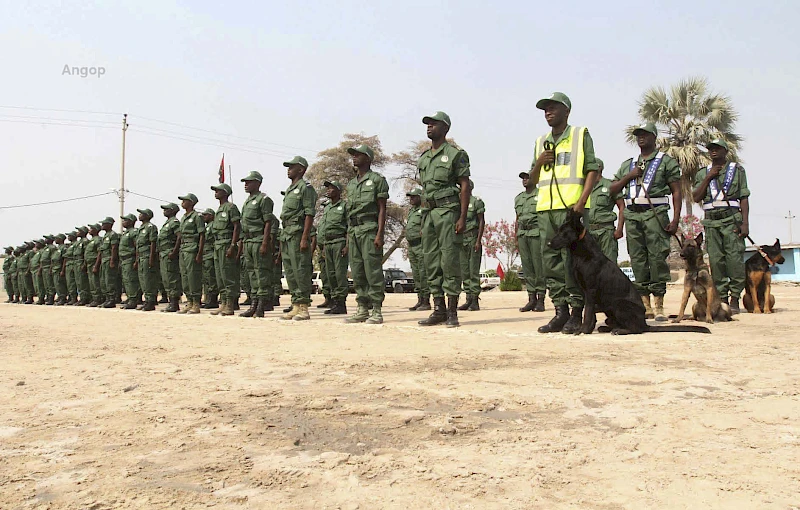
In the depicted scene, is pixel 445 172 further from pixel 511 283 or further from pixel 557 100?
pixel 511 283

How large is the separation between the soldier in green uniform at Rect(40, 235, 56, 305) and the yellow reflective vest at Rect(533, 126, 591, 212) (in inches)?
676

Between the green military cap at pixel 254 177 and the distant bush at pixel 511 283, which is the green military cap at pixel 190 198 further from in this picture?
the distant bush at pixel 511 283

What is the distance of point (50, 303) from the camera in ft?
64.0

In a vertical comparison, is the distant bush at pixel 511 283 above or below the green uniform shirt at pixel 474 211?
below

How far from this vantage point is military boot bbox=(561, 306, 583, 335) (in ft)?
20.6

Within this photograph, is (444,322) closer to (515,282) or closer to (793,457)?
(793,457)

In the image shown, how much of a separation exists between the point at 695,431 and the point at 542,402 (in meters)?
0.78

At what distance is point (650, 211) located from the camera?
776 centimetres

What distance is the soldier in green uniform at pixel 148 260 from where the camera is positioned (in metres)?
13.4

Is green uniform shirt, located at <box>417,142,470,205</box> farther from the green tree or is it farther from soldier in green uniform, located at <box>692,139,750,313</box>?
the green tree

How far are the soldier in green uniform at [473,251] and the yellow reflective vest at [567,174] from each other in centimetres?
524

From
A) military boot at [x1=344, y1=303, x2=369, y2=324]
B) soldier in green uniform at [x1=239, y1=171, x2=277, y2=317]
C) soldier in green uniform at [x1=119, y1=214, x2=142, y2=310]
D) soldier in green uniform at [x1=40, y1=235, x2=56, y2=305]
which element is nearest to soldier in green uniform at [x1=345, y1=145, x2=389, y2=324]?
military boot at [x1=344, y1=303, x2=369, y2=324]

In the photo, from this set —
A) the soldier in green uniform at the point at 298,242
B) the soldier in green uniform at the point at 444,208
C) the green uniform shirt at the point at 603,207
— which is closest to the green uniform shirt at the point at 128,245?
the soldier in green uniform at the point at 298,242

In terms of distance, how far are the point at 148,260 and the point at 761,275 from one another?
11.1 metres
